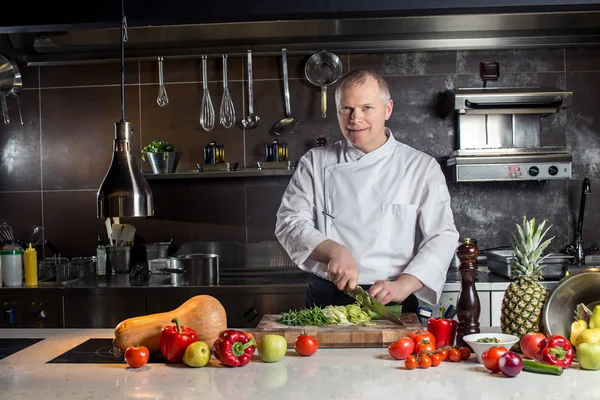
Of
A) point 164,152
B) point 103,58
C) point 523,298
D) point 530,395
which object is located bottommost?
point 530,395

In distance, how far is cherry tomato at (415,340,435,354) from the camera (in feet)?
6.49

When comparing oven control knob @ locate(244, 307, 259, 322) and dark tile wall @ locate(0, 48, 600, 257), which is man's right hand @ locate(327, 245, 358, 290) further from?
dark tile wall @ locate(0, 48, 600, 257)

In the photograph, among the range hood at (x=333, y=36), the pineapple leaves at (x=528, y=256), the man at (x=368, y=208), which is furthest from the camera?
the range hood at (x=333, y=36)

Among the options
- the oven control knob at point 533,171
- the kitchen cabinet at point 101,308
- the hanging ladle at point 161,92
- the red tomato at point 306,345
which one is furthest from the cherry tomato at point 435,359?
the hanging ladle at point 161,92

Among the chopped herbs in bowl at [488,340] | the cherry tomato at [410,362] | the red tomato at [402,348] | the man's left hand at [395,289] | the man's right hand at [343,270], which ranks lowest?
the cherry tomato at [410,362]

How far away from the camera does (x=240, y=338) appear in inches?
79.3

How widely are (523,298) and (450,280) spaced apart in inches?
74.2

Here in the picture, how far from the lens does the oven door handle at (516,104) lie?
437 cm

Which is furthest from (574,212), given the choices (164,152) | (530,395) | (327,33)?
(530,395)

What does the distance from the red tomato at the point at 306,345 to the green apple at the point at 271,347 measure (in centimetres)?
6

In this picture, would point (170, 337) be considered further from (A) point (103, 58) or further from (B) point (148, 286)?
(A) point (103, 58)

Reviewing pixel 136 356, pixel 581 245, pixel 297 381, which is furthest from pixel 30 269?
A: pixel 581 245

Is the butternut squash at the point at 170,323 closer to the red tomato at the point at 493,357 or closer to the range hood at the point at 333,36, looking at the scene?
the red tomato at the point at 493,357

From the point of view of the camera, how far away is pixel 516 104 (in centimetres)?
440
